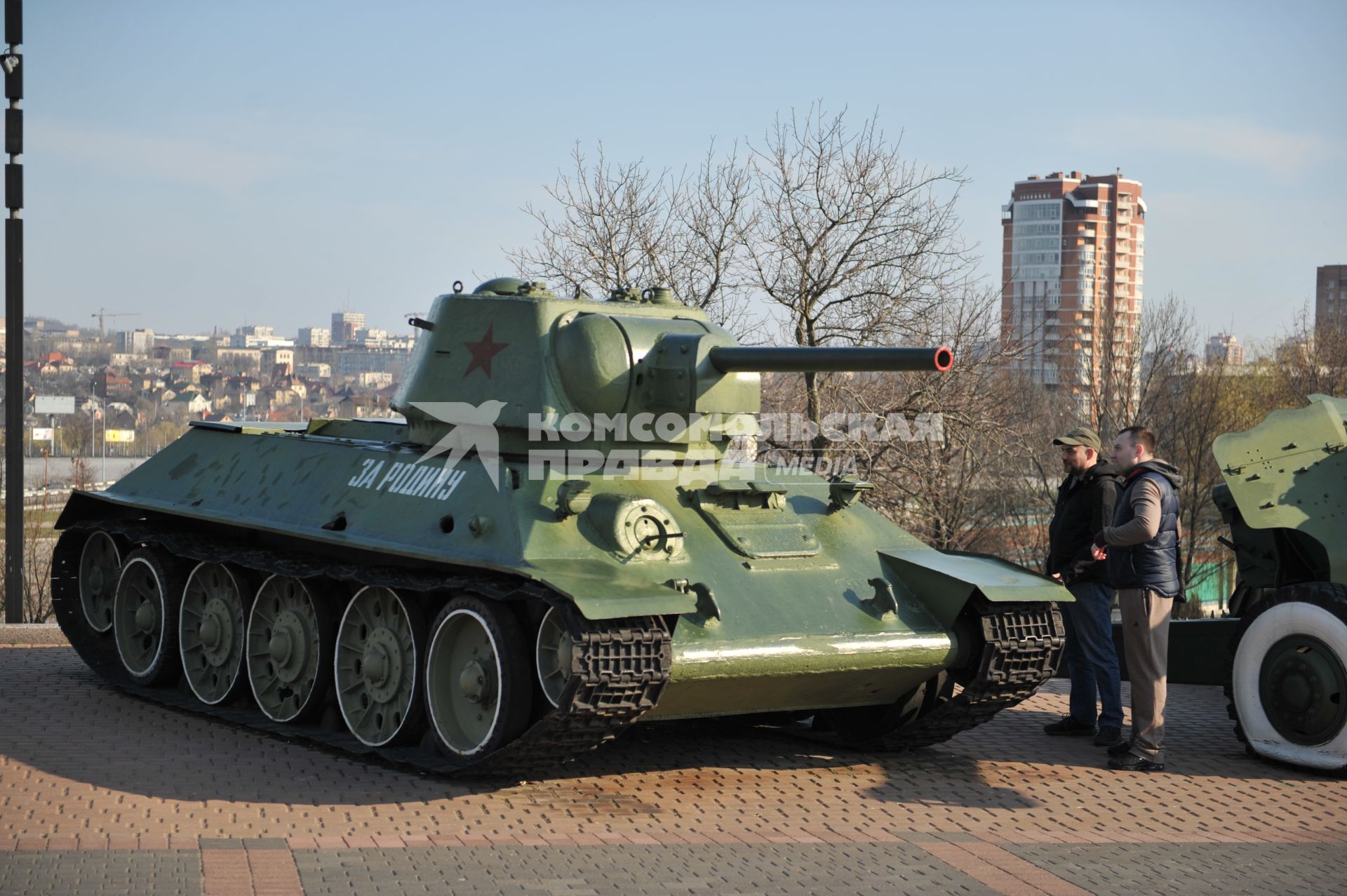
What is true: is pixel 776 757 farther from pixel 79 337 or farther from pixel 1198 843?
pixel 79 337

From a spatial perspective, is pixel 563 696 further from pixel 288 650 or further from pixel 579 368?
pixel 288 650

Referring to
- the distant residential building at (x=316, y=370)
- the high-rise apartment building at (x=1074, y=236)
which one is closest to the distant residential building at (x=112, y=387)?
the distant residential building at (x=316, y=370)

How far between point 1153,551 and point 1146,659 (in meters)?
0.70

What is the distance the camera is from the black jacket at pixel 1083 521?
10930 mm

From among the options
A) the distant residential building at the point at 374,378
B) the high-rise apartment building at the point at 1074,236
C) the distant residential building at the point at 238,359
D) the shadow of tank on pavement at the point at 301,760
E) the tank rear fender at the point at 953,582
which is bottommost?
the shadow of tank on pavement at the point at 301,760

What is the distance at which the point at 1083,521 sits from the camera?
11.1m

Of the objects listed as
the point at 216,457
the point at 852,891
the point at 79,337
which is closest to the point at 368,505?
the point at 216,457

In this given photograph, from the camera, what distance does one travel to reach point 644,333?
1077 cm

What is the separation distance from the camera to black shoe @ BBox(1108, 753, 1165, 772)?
10.0m

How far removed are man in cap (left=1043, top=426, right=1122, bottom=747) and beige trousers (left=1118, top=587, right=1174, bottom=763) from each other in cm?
67

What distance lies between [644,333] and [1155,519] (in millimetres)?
3604

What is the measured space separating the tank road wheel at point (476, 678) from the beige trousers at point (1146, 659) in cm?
396

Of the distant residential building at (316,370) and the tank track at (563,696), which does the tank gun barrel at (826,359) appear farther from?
the distant residential building at (316,370)

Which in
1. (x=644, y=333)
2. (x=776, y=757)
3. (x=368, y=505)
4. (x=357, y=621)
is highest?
(x=644, y=333)
